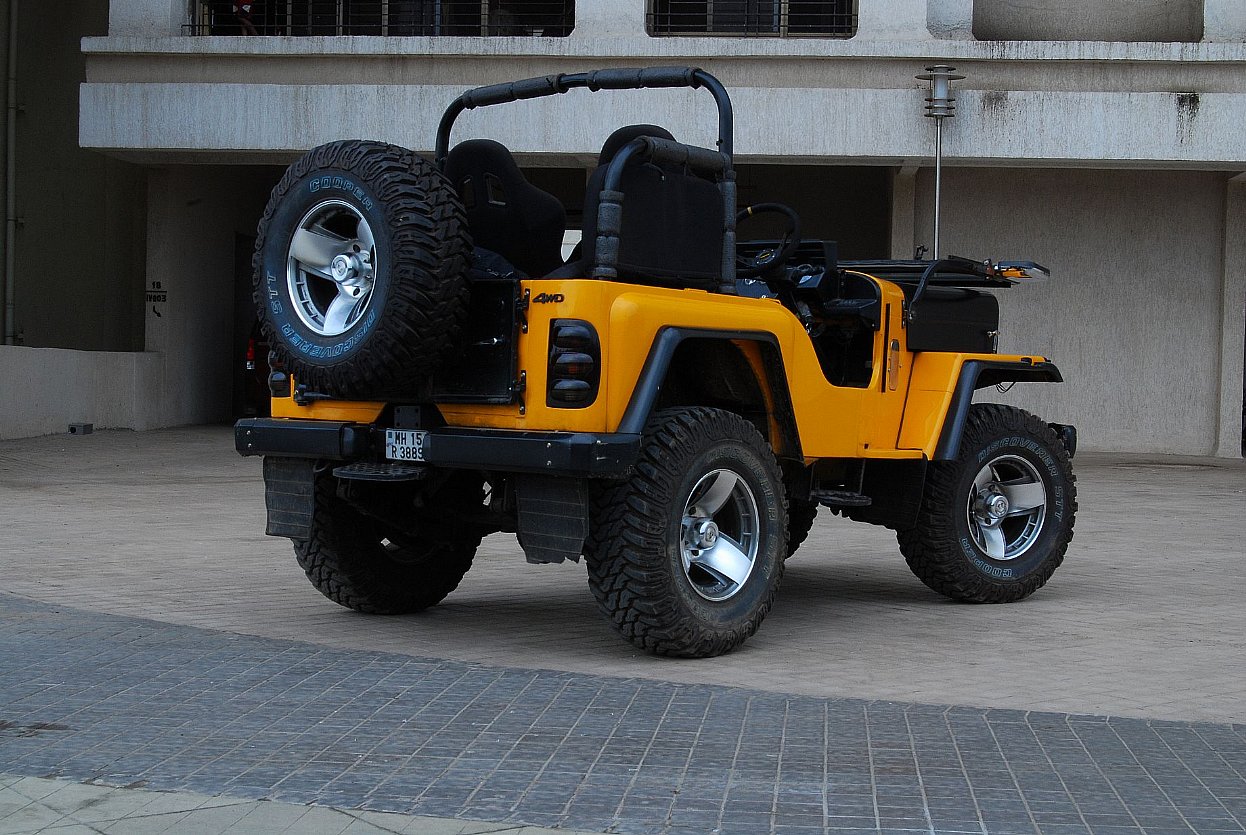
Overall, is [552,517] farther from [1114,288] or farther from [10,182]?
[10,182]

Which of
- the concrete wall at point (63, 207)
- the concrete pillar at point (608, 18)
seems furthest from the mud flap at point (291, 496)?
the concrete wall at point (63, 207)

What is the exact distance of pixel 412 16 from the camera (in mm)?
21828

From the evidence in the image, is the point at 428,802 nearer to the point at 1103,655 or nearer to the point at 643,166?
the point at 643,166

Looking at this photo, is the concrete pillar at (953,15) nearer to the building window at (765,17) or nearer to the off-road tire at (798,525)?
the building window at (765,17)

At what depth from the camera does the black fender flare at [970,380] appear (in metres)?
7.77

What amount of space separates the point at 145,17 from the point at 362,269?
15.3 meters

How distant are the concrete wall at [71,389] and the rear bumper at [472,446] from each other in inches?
547

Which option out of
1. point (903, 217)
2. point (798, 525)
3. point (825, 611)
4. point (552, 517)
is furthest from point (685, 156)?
point (903, 217)

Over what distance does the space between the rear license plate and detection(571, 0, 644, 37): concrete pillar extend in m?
13.5

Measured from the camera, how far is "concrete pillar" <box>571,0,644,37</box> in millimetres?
19000

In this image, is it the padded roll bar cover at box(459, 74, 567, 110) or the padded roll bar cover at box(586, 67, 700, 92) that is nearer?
the padded roll bar cover at box(586, 67, 700, 92)

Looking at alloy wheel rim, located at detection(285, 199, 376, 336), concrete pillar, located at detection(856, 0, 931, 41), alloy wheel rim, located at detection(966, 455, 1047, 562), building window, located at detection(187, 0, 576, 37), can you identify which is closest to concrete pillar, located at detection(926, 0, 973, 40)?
concrete pillar, located at detection(856, 0, 931, 41)

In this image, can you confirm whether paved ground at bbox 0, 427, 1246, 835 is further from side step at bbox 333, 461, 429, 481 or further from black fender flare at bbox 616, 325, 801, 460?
black fender flare at bbox 616, 325, 801, 460

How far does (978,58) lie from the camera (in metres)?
18.4
